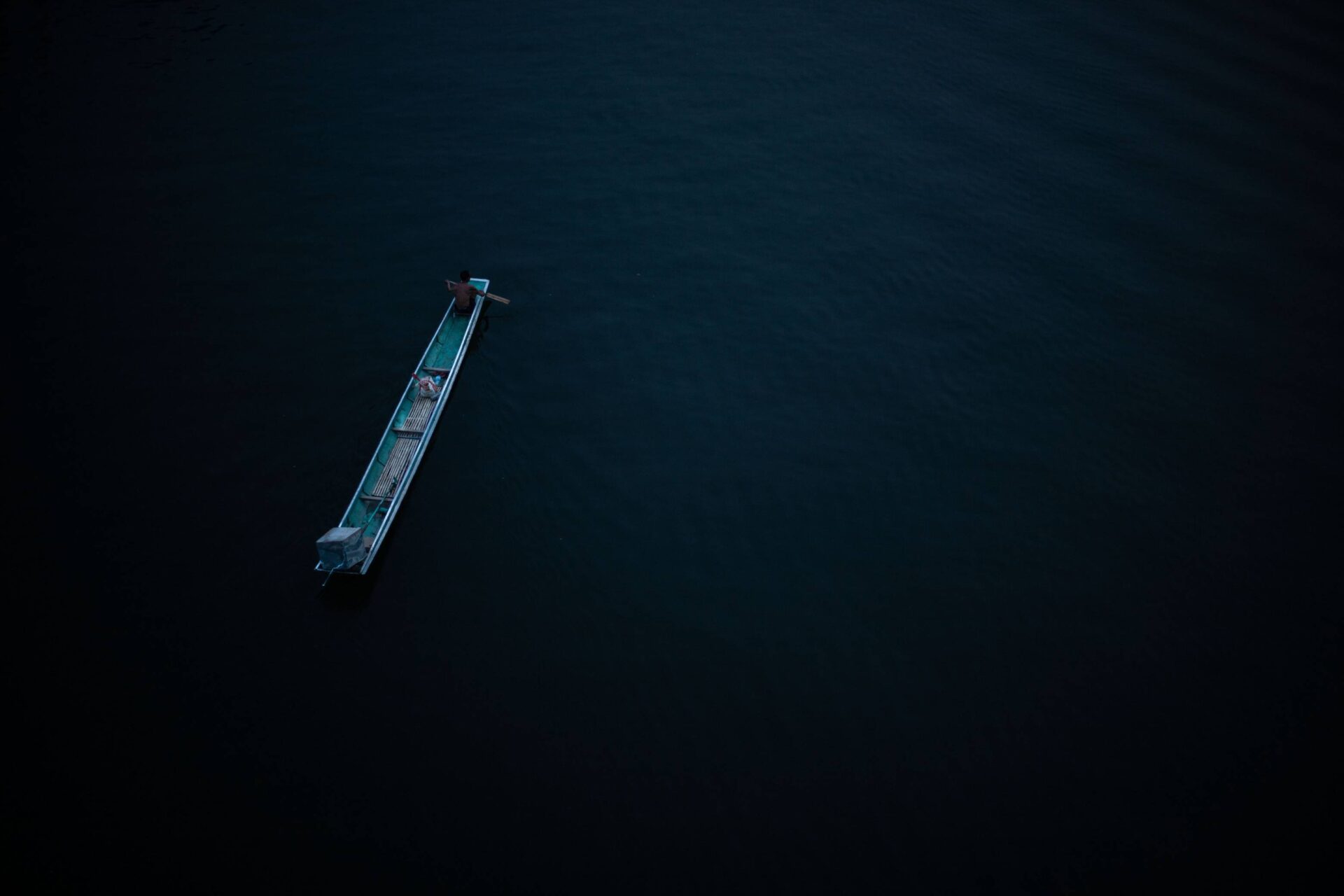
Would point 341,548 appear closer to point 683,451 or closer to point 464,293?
point 683,451

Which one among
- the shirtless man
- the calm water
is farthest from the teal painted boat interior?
the calm water

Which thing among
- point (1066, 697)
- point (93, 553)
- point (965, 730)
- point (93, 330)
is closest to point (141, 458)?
point (93, 553)

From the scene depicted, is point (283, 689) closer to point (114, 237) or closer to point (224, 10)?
point (114, 237)

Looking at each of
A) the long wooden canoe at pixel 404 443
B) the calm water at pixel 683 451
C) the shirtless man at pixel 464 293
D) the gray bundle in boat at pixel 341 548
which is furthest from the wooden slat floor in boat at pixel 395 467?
the shirtless man at pixel 464 293

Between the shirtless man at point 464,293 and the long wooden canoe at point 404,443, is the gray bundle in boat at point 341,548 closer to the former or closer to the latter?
the long wooden canoe at point 404,443

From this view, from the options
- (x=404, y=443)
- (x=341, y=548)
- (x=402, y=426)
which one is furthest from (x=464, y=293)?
(x=341, y=548)

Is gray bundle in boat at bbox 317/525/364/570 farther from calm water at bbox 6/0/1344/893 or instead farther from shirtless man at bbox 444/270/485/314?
shirtless man at bbox 444/270/485/314

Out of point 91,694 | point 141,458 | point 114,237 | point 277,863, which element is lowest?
point 277,863
